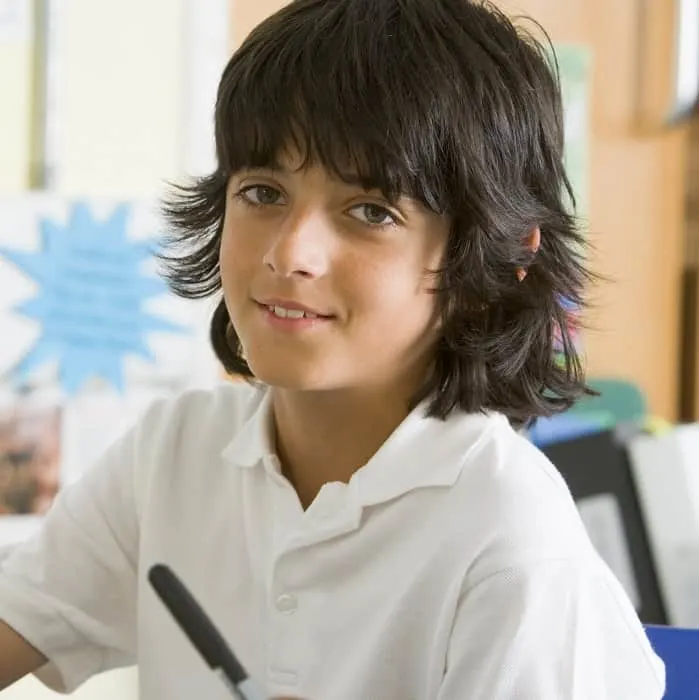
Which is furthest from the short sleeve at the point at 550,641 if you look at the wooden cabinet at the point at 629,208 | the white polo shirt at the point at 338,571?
the wooden cabinet at the point at 629,208

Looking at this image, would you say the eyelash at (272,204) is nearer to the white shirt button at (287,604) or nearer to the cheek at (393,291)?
the cheek at (393,291)

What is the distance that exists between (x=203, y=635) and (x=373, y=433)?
0.91 feet

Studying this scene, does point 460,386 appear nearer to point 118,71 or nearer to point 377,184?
point 377,184

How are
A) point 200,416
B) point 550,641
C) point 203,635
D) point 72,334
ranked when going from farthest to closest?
point 72,334 < point 200,416 < point 550,641 < point 203,635

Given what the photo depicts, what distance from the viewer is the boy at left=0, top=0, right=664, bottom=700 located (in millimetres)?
582

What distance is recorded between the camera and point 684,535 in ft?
3.38

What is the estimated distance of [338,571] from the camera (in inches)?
25.4

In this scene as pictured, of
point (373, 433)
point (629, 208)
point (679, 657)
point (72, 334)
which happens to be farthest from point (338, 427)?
point (629, 208)

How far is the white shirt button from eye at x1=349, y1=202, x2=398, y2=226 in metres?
0.23

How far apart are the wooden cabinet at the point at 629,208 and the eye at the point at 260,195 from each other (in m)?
0.69

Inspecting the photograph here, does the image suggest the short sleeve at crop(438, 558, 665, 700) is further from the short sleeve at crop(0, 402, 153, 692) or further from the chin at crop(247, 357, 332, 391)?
the short sleeve at crop(0, 402, 153, 692)

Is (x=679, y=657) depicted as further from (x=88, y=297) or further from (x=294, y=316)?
(x=88, y=297)

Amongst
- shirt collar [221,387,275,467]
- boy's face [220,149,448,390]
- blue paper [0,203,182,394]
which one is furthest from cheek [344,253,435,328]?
blue paper [0,203,182,394]

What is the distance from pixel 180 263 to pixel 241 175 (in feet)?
0.61
